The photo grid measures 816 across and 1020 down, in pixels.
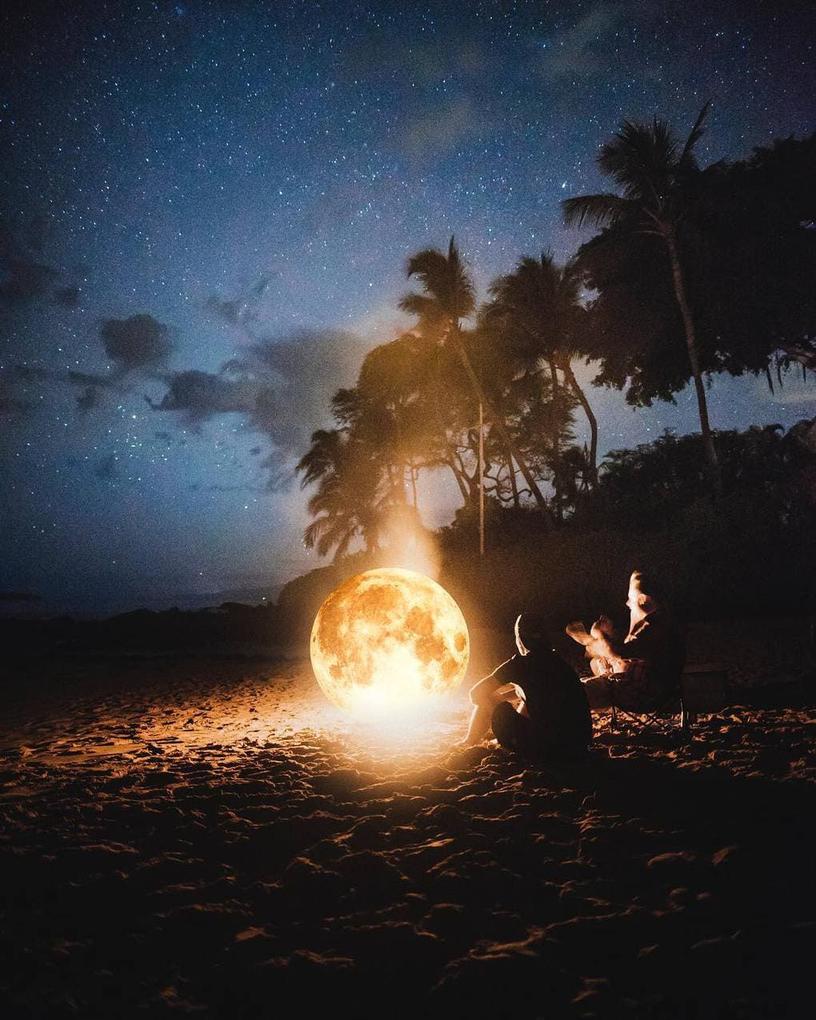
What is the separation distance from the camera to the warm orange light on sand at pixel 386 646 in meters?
6.42

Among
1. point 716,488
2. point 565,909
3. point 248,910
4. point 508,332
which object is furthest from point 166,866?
point 508,332

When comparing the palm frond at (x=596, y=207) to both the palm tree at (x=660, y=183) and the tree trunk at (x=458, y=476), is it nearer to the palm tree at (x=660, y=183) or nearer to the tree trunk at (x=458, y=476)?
the palm tree at (x=660, y=183)

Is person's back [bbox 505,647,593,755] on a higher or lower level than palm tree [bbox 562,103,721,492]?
lower

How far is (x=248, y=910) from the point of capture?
2.69m

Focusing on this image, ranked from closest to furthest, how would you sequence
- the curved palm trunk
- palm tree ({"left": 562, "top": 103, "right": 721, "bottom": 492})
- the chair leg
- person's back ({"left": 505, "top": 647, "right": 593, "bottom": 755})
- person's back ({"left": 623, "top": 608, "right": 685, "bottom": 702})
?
1. person's back ({"left": 505, "top": 647, "right": 593, "bottom": 755})
2. the chair leg
3. person's back ({"left": 623, "top": 608, "right": 685, "bottom": 702})
4. palm tree ({"left": 562, "top": 103, "right": 721, "bottom": 492})
5. the curved palm trunk

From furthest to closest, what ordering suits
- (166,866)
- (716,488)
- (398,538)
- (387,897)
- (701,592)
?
(398,538) → (716,488) → (701,592) → (166,866) → (387,897)

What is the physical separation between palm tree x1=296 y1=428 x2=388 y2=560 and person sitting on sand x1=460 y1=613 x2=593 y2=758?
94.7 ft

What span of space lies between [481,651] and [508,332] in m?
18.6

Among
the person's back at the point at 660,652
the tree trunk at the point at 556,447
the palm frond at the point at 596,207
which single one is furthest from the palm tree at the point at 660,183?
the person's back at the point at 660,652

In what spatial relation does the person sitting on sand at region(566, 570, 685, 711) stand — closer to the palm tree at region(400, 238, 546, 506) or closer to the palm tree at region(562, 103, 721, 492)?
the palm tree at region(562, 103, 721, 492)

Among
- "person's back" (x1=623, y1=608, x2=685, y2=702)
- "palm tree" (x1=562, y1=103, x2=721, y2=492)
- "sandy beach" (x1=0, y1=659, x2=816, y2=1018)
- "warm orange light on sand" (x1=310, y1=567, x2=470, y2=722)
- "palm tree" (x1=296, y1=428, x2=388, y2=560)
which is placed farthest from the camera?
"palm tree" (x1=296, y1=428, x2=388, y2=560)

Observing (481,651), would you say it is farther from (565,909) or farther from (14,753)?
(565,909)

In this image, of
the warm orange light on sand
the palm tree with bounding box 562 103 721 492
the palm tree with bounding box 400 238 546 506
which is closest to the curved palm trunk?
the palm tree with bounding box 400 238 546 506

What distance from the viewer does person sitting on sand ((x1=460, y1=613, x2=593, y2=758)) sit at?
457 centimetres
